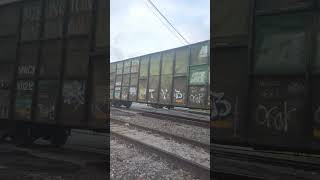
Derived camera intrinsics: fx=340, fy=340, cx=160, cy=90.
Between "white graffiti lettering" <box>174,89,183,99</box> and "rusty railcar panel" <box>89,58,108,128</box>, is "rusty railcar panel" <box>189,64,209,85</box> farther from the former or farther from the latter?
"rusty railcar panel" <box>89,58,108,128</box>

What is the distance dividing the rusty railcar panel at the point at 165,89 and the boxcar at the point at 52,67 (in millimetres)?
9556

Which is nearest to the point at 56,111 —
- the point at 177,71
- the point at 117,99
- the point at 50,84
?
the point at 50,84

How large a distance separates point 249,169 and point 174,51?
1123cm

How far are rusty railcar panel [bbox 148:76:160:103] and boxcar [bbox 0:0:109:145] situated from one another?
10.7m

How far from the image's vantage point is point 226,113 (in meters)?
4.67

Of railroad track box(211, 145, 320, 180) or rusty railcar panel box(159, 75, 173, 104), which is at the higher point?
rusty railcar panel box(159, 75, 173, 104)

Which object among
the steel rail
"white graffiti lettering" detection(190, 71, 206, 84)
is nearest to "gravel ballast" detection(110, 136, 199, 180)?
the steel rail

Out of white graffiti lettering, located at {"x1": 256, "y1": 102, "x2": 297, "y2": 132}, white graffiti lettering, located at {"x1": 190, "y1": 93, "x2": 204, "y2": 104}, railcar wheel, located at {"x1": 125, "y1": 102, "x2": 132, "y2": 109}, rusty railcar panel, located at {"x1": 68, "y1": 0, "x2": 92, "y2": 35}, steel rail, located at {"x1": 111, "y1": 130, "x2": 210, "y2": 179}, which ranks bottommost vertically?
steel rail, located at {"x1": 111, "y1": 130, "x2": 210, "y2": 179}

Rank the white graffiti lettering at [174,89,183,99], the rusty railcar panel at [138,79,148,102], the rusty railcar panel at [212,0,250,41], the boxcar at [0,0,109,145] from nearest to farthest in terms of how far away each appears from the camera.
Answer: the rusty railcar panel at [212,0,250,41], the boxcar at [0,0,109,145], the white graffiti lettering at [174,89,183,99], the rusty railcar panel at [138,79,148,102]

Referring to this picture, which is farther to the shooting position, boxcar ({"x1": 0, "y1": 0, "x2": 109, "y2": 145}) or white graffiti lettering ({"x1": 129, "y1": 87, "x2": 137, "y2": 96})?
white graffiti lettering ({"x1": 129, "y1": 87, "x2": 137, "y2": 96})

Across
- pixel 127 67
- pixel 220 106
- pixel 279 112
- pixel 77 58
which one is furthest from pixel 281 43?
pixel 127 67

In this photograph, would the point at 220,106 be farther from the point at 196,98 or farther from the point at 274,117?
the point at 196,98

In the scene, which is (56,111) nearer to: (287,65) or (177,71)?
(287,65)

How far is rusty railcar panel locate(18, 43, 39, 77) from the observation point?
6.83 metres
